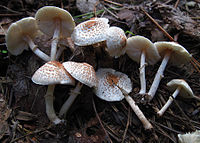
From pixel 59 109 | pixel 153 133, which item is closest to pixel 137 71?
pixel 153 133

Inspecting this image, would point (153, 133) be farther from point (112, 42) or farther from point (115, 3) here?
point (115, 3)

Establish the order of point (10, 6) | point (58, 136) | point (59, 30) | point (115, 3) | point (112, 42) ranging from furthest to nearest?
point (115, 3)
point (10, 6)
point (59, 30)
point (112, 42)
point (58, 136)

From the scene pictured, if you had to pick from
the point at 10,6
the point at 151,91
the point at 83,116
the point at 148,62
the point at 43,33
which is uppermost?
the point at 10,6

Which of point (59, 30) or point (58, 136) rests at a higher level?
point (59, 30)

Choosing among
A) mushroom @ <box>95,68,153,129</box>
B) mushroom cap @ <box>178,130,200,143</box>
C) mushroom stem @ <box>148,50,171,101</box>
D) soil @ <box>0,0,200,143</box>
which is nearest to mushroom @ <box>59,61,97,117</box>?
mushroom @ <box>95,68,153,129</box>

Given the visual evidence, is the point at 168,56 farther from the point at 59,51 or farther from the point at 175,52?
the point at 59,51

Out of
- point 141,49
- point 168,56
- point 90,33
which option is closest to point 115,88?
point 141,49
